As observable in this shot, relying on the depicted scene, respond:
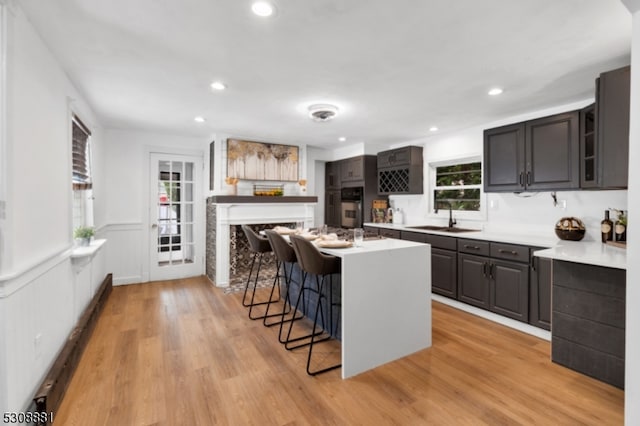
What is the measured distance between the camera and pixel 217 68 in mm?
2395

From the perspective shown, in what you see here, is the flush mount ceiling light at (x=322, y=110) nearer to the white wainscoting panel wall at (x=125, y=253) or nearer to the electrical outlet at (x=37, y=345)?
the electrical outlet at (x=37, y=345)

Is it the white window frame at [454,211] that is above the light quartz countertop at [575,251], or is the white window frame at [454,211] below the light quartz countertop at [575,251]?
above

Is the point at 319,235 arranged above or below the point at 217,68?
below

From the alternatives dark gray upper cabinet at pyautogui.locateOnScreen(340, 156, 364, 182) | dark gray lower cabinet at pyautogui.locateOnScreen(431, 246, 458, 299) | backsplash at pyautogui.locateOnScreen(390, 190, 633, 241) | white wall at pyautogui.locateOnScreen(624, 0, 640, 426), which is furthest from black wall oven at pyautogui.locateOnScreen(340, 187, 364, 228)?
white wall at pyautogui.locateOnScreen(624, 0, 640, 426)

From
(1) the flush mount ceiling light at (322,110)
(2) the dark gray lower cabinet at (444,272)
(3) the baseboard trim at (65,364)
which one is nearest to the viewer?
(3) the baseboard trim at (65,364)

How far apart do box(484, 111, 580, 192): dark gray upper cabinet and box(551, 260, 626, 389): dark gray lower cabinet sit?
118 centimetres

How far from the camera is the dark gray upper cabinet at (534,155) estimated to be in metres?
3.01

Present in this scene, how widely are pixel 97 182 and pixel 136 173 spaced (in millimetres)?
819

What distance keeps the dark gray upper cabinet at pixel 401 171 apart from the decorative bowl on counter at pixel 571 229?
1996 mm

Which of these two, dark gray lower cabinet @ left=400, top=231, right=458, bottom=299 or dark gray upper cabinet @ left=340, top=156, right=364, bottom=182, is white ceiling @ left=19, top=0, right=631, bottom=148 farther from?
dark gray upper cabinet @ left=340, top=156, right=364, bottom=182

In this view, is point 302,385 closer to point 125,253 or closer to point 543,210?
point 543,210

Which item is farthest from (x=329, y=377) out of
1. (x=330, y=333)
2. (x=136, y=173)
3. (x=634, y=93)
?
(x=136, y=173)

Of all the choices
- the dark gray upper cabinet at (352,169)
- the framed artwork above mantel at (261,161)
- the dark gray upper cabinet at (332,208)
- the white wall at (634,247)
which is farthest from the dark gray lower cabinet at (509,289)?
the framed artwork above mantel at (261,161)

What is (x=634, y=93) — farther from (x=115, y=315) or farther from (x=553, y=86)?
(x=115, y=315)
